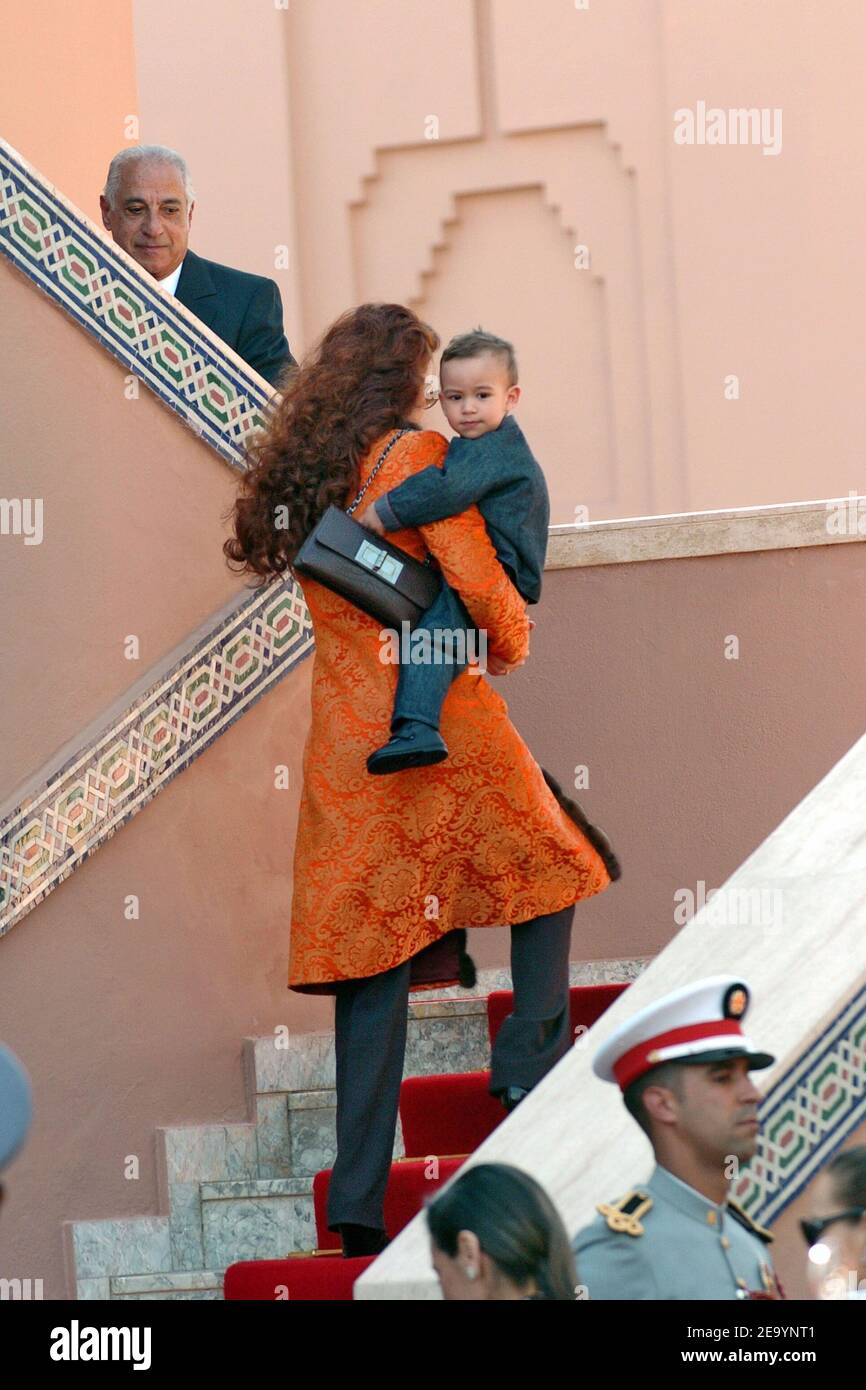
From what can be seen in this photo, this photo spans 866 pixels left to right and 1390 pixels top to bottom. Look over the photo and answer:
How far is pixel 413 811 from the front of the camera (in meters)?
4.00

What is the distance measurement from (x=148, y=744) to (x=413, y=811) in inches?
48.4

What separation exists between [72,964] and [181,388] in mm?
1391

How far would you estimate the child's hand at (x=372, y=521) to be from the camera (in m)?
3.99

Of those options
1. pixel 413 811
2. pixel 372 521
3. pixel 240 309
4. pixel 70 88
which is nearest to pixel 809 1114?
pixel 413 811

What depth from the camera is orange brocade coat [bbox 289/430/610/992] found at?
3979 mm

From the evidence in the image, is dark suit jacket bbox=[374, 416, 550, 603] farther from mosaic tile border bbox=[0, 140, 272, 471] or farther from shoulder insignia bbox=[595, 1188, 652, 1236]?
shoulder insignia bbox=[595, 1188, 652, 1236]

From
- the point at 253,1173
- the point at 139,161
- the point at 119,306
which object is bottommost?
the point at 253,1173

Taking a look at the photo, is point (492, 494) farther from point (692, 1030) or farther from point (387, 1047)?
point (692, 1030)

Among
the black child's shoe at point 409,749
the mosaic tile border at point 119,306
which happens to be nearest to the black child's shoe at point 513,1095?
the black child's shoe at point 409,749

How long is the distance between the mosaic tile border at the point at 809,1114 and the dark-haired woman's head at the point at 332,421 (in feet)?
5.06

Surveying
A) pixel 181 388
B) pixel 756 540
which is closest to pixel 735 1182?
pixel 181 388

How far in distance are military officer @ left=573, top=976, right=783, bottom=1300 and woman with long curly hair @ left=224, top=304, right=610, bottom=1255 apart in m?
1.38

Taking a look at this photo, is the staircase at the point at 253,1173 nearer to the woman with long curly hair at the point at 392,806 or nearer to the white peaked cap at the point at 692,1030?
the woman with long curly hair at the point at 392,806

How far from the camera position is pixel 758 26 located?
30.1ft
